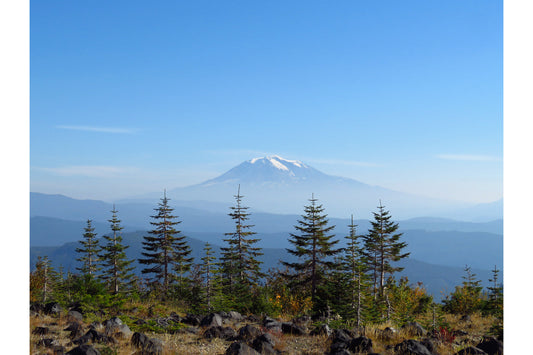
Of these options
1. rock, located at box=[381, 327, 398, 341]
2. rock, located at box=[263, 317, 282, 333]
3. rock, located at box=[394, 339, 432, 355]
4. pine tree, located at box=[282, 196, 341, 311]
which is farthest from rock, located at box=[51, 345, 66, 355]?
pine tree, located at box=[282, 196, 341, 311]

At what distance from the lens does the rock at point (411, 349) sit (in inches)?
297

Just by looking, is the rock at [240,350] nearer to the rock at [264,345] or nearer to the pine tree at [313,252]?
the rock at [264,345]

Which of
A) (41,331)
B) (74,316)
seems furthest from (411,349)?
(74,316)

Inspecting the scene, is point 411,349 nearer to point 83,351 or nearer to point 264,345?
point 264,345

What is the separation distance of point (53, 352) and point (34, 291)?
32.3 ft

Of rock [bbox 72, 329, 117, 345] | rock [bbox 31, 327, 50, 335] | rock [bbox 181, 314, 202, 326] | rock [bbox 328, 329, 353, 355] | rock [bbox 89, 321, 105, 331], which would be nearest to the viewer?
rock [bbox 328, 329, 353, 355]

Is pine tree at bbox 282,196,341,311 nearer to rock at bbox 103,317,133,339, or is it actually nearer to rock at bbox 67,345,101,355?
rock at bbox 103,317,133,339

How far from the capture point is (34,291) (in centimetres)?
1519

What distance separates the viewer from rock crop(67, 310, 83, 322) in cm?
1062

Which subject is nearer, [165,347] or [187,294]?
[165,347]

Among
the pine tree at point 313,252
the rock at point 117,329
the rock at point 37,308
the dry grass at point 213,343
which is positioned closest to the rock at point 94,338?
the dry grass at point 213,343

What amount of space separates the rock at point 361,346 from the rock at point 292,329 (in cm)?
192
